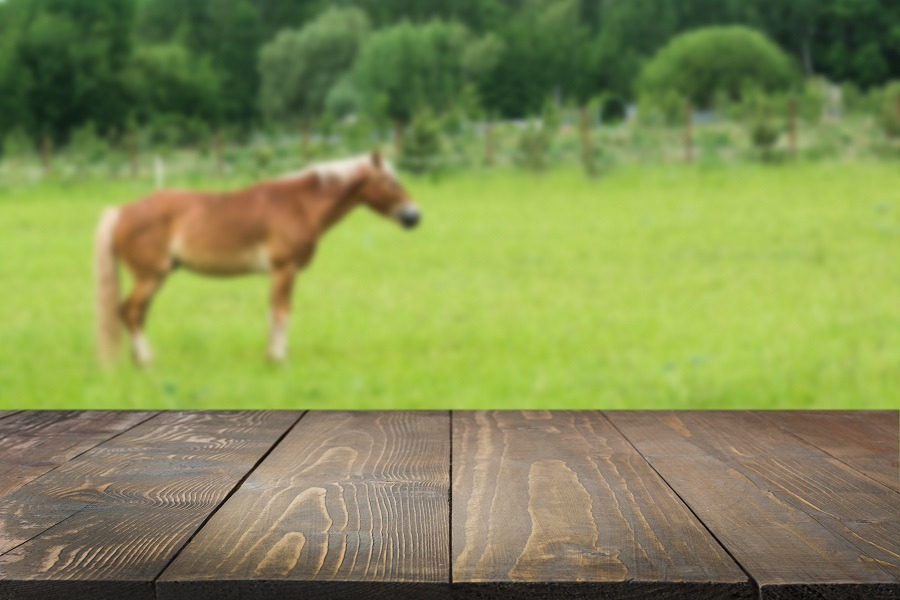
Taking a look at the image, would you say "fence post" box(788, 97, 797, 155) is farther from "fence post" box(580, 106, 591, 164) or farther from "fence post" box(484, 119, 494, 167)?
"fence post" box(484, 119, 494, 167)

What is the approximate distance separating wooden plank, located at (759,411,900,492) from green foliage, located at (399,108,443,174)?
313 cm

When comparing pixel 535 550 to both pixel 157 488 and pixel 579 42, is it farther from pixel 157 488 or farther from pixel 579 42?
pixel 579 42

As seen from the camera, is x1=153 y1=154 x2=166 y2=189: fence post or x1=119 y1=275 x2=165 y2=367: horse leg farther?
x1=153 y1=154 x2=166 y2=189: fence post

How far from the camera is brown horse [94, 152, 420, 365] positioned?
138 inches

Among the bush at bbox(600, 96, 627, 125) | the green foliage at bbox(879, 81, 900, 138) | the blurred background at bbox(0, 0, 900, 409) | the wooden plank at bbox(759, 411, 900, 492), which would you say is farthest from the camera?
the green foliage at bbox(879, 81, 900, 138)

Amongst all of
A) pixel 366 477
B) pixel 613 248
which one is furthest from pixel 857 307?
pixel 366 477

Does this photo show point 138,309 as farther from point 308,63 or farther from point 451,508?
point 451,508

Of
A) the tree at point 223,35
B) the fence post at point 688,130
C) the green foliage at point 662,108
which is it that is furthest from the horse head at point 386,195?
the fence post at point 688,130

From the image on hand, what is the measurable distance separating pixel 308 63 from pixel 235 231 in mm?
1084

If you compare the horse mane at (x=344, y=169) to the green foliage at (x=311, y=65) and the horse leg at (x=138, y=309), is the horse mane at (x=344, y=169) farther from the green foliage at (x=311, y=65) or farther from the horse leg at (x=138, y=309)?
the horse leg at (x=138, y=309)

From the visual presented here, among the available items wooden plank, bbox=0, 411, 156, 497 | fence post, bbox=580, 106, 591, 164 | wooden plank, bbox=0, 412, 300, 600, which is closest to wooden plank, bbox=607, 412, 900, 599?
wooden plank, bbox=0, 412, 300, 600

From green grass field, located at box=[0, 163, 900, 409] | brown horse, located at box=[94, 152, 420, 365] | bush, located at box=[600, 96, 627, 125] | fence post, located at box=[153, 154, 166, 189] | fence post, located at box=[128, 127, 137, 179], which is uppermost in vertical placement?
bush, located at box=[600, 96, 627, 125]

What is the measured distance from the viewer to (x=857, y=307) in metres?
4.21

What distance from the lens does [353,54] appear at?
→ 421cm
